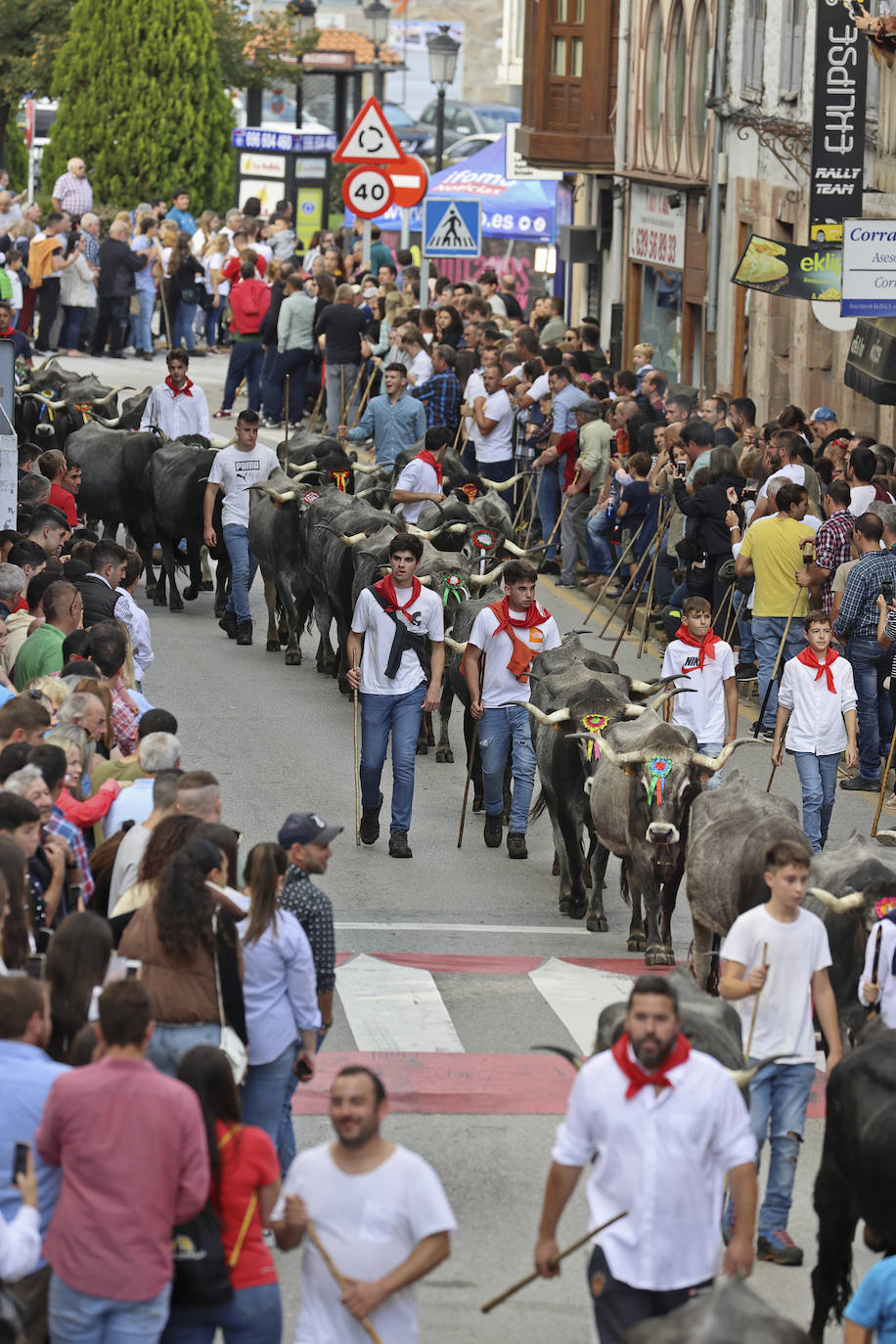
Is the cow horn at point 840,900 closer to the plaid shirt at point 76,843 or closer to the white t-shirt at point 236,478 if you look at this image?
the plaid shirt at point 76,843

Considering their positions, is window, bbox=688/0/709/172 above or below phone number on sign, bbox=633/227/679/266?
above

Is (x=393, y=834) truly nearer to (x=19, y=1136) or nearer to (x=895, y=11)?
(x=19, y=1136)

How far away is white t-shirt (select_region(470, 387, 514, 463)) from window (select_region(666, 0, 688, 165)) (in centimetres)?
1013

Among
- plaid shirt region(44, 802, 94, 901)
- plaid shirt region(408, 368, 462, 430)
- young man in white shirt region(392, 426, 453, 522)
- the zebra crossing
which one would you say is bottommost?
the zebra crossing

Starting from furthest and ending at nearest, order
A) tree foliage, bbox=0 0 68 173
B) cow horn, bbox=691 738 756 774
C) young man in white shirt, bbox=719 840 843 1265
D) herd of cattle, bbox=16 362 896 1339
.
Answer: tree foliage, bbox=0 0 68 173, cow horn, bbox=691 738 756 774, young man in white shirt, bbox=719 840 843 1265, herd of cattle, bbox=16 362 896 1339

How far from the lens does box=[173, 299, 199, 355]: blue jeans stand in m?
37.6

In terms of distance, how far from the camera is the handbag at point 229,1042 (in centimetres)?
799

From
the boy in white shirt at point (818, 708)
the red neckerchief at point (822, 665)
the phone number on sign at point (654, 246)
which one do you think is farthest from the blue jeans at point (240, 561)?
the phone number on sign at point (654, 246)

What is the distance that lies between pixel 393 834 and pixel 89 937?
7.65 meters

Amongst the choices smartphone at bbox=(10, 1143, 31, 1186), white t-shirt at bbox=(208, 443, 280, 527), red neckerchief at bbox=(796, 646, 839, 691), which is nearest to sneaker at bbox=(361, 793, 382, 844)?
red neckerchief at bbox=(796, 646, 839, 691)

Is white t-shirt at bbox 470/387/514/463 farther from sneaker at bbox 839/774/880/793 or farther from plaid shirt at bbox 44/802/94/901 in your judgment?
plaid shirt at bbox 44/802/94/901

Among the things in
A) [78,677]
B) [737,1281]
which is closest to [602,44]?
[78,677]

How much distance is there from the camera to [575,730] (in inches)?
554

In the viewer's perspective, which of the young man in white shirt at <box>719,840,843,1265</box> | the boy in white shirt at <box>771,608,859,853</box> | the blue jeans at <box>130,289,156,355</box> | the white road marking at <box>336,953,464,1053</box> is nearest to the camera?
the young man in white shirt at <box>719,840,843,1265</box>
